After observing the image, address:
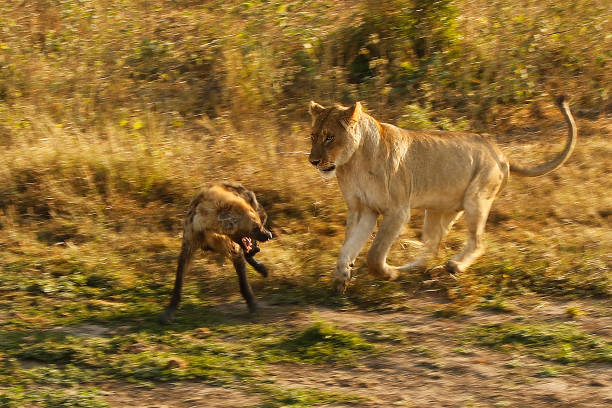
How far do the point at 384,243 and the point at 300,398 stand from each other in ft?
6.30

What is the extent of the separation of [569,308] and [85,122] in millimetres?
5445

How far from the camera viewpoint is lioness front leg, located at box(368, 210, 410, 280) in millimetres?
6848

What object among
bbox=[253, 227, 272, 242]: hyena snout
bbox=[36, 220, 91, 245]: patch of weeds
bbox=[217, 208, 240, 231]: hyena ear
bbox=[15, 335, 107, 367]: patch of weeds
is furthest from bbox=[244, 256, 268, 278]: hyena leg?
bbox=[36, 220, 91, 245]: patch of weeds

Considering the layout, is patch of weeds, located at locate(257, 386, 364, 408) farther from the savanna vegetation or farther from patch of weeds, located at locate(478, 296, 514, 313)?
patch of weeds, located at locate(478, 296, 514, 313)

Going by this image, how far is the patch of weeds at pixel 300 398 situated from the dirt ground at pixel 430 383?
0.06 meters

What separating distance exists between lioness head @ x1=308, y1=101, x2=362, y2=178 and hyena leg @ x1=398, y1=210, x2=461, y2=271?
1120mm

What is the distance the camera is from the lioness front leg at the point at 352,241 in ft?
22.4

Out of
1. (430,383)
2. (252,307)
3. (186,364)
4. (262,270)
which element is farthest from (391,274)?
(186,364)

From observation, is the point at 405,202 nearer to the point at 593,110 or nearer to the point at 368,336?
the point at 368,336

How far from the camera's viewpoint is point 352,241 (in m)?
6.91

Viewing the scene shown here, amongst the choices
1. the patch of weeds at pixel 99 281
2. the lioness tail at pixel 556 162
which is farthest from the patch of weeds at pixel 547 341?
the patch of weeds at pixel 99 281

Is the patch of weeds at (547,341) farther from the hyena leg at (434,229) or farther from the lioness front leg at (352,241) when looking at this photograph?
the hyena leg at (434,229)

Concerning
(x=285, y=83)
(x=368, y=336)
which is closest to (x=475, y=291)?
(x=368, y=336)

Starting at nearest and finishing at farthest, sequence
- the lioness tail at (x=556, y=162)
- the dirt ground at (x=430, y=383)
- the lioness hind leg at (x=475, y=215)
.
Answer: the dirt ground at (x=430, y=383), the lioness hind leg at (x=475, y=215), the lioness tail at (x=556, y=162)
